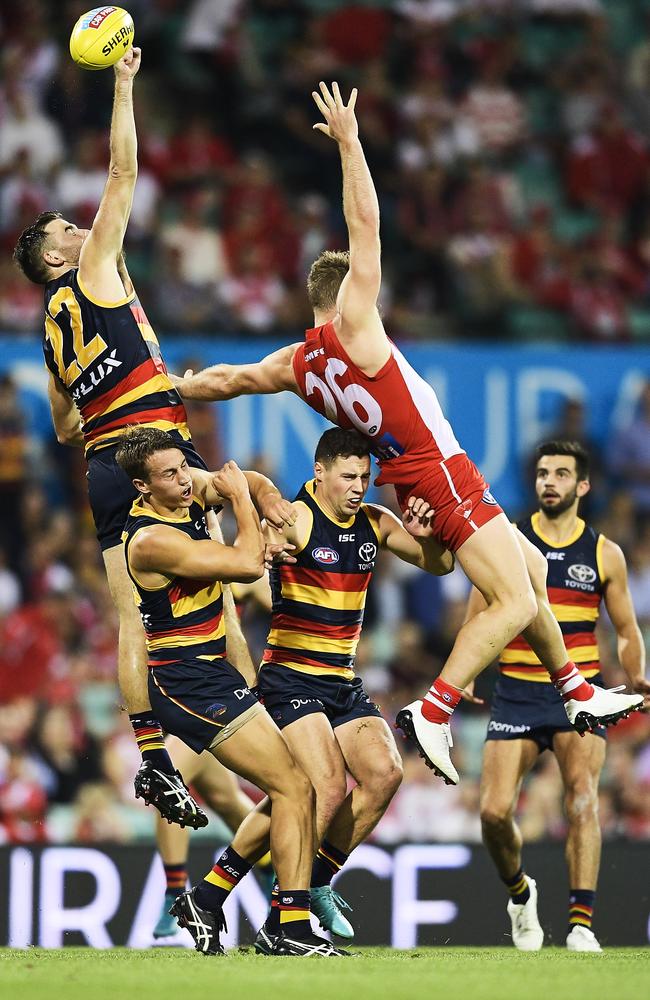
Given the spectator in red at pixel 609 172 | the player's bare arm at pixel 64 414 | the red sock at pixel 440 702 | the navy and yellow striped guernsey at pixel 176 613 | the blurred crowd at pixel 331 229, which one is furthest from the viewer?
the spectator in red at pixel 609 172

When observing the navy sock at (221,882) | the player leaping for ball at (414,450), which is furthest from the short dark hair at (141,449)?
the navy sock at (221,882)

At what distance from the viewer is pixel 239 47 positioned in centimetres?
→ 1552

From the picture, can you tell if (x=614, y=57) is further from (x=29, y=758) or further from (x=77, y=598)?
(x=29, y=758)

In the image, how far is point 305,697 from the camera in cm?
768

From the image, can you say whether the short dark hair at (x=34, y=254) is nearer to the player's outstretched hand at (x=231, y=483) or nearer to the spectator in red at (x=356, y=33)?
the player's outstretched hand at (x=231, y=483)

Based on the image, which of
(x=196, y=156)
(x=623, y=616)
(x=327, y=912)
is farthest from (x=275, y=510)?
(x=196, y=156)

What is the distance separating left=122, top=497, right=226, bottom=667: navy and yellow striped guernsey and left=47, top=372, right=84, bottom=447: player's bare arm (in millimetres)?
1155

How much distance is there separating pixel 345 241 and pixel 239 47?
235 cm

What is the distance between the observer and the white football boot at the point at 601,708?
766 centimetres

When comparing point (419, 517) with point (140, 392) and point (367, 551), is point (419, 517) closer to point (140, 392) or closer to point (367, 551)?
point (367, 551)

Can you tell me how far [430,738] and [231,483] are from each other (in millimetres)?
1404

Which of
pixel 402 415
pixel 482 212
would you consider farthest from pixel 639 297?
pixel 402 415

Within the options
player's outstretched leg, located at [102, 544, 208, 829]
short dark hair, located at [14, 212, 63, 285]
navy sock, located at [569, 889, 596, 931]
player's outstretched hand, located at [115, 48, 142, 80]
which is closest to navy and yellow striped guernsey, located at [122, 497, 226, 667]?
player's outstretched leg, located at [102, 544, 208, 829]

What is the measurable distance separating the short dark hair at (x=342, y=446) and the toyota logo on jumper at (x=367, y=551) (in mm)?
447
